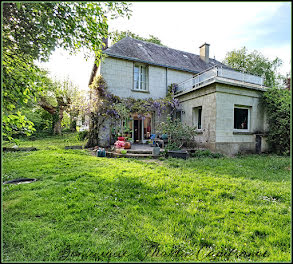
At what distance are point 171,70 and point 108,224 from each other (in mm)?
12249

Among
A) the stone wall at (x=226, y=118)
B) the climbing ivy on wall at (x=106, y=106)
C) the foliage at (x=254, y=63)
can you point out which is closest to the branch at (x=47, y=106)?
the climbing ivy on wall at (x=106, y=106)

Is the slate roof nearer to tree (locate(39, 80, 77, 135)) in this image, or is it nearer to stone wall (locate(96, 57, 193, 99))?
stone wall (locate(96, 57, 193, 99))

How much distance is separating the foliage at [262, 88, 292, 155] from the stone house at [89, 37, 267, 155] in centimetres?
43

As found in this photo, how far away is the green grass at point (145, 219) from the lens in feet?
5.91

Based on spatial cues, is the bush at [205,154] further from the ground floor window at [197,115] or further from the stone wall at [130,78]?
the stone wall at [130,78]

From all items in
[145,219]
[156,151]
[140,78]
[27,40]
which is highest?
[140,78]

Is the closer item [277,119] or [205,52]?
[277,119]

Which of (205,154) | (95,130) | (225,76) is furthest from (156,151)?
(225,76)

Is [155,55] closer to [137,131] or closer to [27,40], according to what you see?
[137,131]

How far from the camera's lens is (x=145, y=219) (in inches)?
95.8

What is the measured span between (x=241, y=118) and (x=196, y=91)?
3072mm

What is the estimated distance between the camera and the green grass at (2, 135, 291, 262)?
1.80 meters

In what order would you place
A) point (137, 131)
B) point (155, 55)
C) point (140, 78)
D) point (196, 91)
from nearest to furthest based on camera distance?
point (196, 91) → point (140, 78) → point (137, 131) → point (155, 55)

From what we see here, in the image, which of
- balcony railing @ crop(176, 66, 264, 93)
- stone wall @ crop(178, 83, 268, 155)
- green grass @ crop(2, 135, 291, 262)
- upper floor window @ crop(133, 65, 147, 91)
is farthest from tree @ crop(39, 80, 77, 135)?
green grass @ crop(2, 135, 291, 262)
